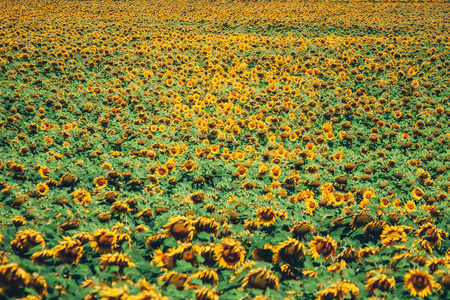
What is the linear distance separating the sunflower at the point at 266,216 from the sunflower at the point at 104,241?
147cm

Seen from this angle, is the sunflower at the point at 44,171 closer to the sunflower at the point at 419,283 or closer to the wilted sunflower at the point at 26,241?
the wilted sunflower at the point at 26,241

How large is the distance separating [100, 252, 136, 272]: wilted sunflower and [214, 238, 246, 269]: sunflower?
29.1 inches

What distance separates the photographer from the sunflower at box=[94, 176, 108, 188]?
393 centimetres

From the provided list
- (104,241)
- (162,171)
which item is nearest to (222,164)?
(162,171)

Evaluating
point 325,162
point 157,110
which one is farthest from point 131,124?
point 325,162

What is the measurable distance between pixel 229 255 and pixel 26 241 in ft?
5.61

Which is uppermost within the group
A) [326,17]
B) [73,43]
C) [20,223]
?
[326,17]

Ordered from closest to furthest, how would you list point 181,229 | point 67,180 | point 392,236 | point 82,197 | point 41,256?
point 41,256
point 181,229
point 392,236
point 82,197
point 67,180

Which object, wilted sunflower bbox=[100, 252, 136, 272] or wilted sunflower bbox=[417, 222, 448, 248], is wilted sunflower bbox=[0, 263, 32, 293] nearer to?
wilted sunflower bbox=[100, 252, 136, 272]

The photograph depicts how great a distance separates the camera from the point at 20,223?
234 cm

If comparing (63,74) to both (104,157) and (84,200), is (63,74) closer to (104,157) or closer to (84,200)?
(104,157)

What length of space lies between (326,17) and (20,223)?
20298 millimetres

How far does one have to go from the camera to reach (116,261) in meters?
2.01

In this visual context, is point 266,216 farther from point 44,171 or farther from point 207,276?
point 44,171
